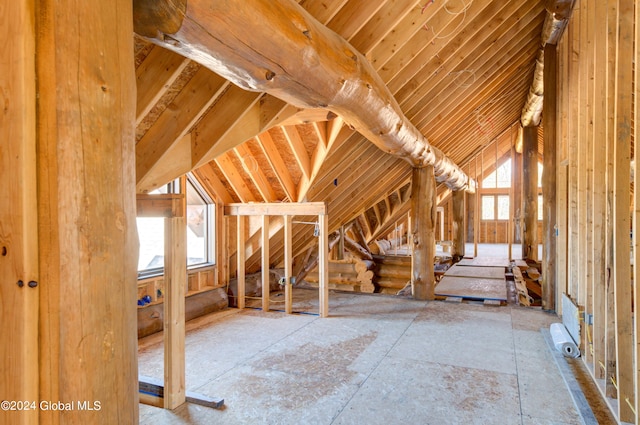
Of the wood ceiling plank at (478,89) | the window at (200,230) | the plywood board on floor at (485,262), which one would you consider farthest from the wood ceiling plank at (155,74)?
the plywood board on floor at (485,262)

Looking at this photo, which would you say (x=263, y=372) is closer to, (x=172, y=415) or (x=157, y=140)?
(x=172, y=415)

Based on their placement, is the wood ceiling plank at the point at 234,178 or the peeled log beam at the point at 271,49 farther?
the wood ceiling plank at the point at 234,178

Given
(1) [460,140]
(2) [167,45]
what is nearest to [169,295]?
(2) [167,45]

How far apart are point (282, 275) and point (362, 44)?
165 inches

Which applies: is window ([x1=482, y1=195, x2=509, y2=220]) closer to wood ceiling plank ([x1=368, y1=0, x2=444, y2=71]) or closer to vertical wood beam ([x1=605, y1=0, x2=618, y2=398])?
wood ceiling plank ([x1=368, y1=0, x2=444, y2=71])

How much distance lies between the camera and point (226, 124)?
2959 mm

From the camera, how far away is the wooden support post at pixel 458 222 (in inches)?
398

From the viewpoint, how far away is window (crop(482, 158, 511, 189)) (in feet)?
51.9

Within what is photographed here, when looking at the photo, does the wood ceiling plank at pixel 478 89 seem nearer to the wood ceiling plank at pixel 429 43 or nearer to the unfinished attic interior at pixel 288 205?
the unfinished attic interior at pixel 288 205

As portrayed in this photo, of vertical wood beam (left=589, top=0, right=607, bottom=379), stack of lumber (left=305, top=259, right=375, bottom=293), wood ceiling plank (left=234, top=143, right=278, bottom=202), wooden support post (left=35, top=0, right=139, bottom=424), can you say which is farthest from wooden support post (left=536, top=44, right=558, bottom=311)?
wooden support post (left=35, top=0, right=139, bottom=424)

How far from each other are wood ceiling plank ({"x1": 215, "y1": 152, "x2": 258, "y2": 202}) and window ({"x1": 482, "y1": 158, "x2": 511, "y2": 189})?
13197mm

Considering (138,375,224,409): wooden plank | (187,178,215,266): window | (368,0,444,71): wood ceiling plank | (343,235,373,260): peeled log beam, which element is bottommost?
(138,375,224,409): wooden plank

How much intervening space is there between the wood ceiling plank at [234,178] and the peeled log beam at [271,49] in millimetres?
2067

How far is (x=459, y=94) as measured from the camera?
16.9 ft
